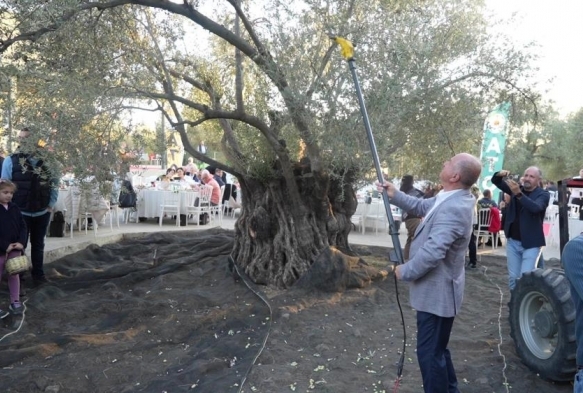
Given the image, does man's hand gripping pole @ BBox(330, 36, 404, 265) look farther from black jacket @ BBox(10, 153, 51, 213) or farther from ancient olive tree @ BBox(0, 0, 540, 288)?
black jacket @ BBox(10, 153, 51, 213)

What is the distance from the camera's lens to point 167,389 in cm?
399

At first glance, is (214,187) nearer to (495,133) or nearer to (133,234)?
(133,234)

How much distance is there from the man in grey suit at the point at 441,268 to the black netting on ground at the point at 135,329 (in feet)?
5.23

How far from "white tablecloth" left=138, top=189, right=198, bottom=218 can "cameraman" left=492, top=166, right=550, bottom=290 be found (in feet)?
29.5

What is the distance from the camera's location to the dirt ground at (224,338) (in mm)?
4066

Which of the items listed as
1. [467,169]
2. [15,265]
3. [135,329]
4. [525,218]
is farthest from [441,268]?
[15,265]

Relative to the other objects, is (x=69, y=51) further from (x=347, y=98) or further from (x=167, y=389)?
(x=167, y=389)

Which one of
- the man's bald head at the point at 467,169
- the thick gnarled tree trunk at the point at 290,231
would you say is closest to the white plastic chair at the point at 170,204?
the thick gnarled tree trunk at the point at 290,231

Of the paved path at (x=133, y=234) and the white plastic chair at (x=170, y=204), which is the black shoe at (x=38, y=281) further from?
the white plastic chair at (x=170, y=204)

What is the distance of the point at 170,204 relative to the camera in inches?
505

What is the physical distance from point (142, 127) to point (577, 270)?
489 cm

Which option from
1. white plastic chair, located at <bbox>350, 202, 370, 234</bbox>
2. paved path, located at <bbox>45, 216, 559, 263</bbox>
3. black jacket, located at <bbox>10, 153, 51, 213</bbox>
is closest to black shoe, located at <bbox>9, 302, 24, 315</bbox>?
black jacket, located at <bbox>10, 153, 51, 213</bbox>

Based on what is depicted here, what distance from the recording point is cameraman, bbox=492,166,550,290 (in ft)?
16.5

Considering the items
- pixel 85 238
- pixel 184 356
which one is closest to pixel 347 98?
pixel 184 356
